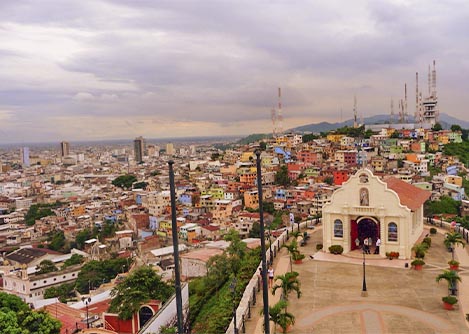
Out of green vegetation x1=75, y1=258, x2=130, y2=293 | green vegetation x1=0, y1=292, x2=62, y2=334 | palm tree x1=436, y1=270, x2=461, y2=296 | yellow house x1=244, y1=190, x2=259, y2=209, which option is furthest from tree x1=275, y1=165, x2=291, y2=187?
palm tree x1=436, y1=270, x2=461, y2=296

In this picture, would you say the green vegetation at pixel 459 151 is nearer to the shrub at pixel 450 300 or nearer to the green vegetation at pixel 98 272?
the green vegetation at pixel 98 272

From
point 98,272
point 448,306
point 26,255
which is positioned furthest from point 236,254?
point 26,255

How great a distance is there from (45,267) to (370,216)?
35680 mm

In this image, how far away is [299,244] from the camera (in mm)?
26516

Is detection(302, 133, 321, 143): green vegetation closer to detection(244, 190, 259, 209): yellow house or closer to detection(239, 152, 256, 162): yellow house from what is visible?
detection(239, 152, 256, 162): yellow house

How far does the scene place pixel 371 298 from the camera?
17.6 m

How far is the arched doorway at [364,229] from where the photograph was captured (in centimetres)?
2436

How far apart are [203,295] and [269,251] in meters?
4.77

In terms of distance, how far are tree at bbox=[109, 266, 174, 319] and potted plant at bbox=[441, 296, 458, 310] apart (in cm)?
1278

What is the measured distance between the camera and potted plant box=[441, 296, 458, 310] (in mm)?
15945

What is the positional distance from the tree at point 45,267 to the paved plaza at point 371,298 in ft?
103

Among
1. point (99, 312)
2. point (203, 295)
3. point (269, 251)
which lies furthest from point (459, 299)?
point (99, 312)

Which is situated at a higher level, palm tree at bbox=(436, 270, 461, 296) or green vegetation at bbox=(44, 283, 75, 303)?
palm tree at bbox=(436, 270, 461, 296)

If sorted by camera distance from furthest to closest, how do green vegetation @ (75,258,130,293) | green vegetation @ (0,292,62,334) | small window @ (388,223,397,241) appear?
green vegetation @ (75,258,130,293) < small window @ (388,223,397,241) < green vegetation @ (0,292,62,334)
